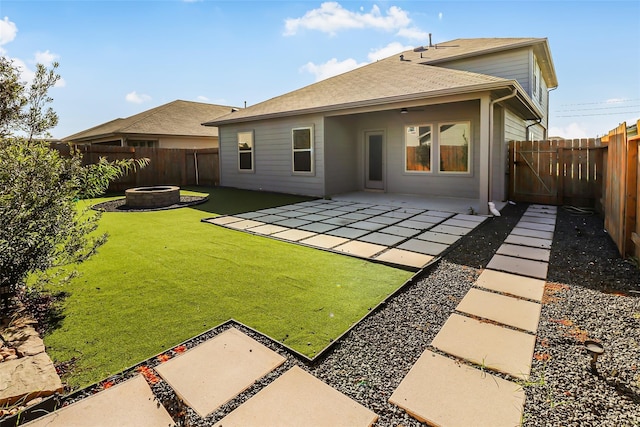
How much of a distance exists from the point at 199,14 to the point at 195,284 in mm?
6785

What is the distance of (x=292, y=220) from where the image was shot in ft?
21.3

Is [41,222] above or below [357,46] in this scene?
below

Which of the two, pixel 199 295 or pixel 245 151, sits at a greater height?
pixel 245 151

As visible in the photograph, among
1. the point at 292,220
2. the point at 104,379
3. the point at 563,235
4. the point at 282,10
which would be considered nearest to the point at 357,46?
the point at 282,10

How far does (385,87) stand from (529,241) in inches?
207

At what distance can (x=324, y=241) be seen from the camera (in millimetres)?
4945

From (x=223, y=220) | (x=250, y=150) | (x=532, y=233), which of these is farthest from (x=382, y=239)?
(x=250, y=150)

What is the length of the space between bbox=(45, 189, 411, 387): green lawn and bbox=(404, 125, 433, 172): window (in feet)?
19.1

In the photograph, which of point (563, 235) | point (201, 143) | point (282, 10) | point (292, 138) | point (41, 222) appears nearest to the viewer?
point (41, 222)

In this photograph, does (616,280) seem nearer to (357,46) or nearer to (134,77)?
(357,46)

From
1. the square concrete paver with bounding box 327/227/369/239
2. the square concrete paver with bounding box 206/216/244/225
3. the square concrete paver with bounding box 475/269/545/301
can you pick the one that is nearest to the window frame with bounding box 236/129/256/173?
the square concrete paver with bounding box 206/216/244/225

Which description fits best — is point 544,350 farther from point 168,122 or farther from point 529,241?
point 168,122

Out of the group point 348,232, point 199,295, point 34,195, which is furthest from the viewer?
point 348,232

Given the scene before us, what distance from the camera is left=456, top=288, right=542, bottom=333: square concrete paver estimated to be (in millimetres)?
2544
